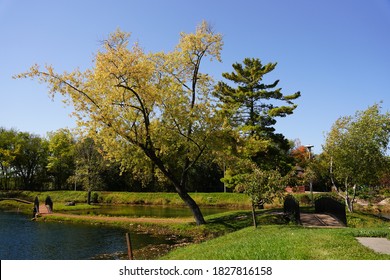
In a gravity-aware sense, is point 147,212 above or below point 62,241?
above

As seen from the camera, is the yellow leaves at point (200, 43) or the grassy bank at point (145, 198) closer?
the yellow leaves at point (200, 43)

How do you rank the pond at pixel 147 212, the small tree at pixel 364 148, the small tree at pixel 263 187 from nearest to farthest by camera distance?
the small tree at pixel 263 187
the small tree at pixel 364 148
the pond at pixel 147 212

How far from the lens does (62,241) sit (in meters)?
20.3

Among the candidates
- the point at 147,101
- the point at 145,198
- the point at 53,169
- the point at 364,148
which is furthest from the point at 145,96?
the point at 53,169

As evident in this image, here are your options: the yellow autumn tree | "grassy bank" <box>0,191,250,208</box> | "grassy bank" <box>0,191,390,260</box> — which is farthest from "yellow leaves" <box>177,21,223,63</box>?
"grassy bank" <box>0,191,250,208</box>

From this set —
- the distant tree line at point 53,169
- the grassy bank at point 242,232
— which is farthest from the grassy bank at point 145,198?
the distant tree line at point 53,169

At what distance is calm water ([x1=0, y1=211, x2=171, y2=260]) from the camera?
1700 cm

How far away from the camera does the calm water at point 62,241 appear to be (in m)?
17.0

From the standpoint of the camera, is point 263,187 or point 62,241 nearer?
point 263,187

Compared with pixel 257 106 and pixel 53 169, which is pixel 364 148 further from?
pixel 53 169

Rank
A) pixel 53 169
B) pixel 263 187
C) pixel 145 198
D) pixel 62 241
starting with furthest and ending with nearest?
pixel 53 169 → pixel 145 198 → pixel 62 241 → pixel 263 187

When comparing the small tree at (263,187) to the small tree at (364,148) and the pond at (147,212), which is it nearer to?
the small tree at (364,148)

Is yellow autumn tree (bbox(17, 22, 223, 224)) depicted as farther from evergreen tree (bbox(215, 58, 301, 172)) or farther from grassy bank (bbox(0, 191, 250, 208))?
grassy bank (bbox(0, 191, 250, 208))
